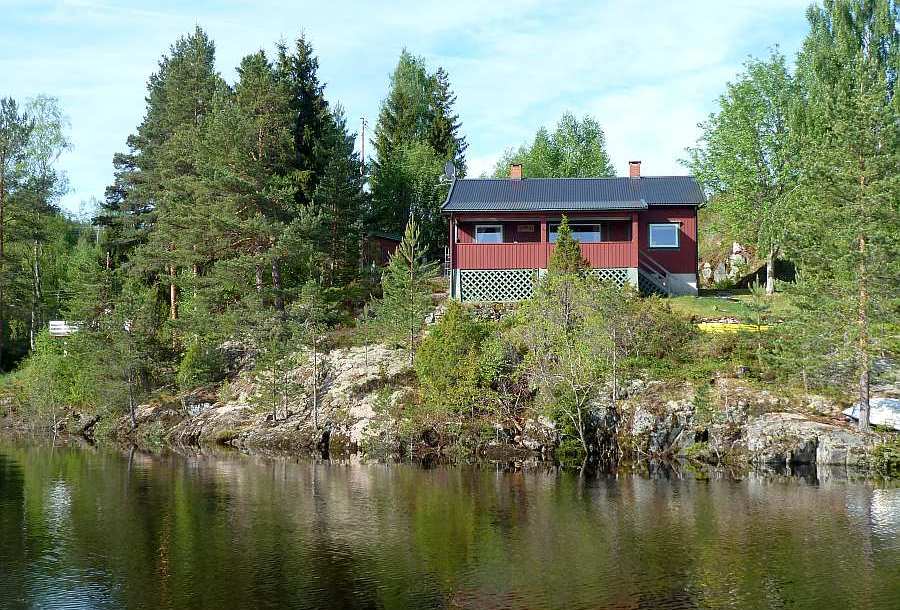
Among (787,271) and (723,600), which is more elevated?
(787,271)

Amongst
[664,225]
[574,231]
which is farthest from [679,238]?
[574,231]

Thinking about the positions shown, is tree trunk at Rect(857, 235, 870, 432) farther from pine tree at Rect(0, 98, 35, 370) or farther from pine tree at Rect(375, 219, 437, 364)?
pine tree at Rect(0, 98, 35, 370)

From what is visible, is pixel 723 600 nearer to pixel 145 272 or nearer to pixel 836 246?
pixel 836 246

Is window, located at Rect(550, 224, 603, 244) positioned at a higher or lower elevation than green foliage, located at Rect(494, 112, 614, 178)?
lower

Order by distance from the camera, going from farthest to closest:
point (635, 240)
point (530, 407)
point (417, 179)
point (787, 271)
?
point (417, 179) < point (787, 271) < point (635, 240) < point (530, 407)

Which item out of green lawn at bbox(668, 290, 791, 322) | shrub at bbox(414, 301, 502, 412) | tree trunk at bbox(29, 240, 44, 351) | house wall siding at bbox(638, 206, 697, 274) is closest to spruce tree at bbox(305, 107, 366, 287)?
shrub at bbox(414, 301, 502, 412)

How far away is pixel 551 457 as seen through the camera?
3064 centimetres

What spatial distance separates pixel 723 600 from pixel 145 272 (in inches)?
1682

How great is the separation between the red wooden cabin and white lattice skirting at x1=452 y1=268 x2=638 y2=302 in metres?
0.05

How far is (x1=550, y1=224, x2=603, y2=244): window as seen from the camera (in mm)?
41519

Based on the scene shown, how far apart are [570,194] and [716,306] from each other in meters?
9.33

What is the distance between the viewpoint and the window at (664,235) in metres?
42.0

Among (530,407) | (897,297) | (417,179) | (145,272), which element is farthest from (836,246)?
(145,272)

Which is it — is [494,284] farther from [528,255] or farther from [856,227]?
[856,227]
